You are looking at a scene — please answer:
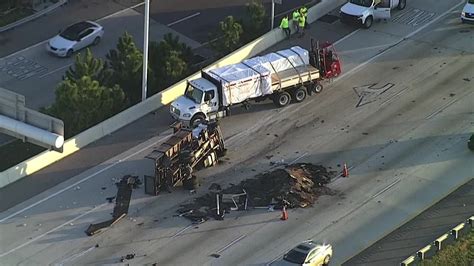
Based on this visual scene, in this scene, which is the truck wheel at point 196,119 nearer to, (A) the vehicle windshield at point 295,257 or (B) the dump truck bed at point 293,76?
(B) the dump truck bed at point 293,76

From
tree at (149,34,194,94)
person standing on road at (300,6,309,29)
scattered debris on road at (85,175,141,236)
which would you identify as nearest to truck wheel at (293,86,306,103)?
tree at (149,34,194,94)

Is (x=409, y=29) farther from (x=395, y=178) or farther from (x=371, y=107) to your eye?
(x=395, y=178)

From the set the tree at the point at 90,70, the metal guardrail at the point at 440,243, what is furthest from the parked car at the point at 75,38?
the metal guardrail at the point at 440,243

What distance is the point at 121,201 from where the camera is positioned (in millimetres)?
40656

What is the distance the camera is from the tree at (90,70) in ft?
151

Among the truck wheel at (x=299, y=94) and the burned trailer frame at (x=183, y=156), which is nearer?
the burned trailer frame at (x=183, y=156)

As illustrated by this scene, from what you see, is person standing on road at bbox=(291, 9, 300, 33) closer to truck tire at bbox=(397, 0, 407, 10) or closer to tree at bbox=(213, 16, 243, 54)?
tree at bbox=(213, 16, 243, 54)

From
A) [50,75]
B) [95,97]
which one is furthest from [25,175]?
[50,75]

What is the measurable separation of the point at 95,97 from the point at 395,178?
557 inches

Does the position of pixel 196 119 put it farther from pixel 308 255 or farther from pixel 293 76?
pixel 308 255

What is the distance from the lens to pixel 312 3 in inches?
2318

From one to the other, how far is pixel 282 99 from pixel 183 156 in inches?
305

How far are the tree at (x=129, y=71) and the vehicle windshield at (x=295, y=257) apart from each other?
15.5 metres

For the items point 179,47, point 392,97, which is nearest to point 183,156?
point 179,47
